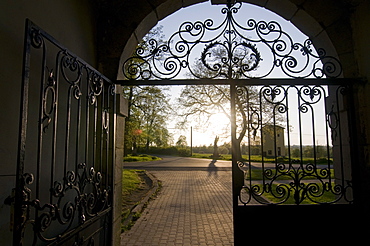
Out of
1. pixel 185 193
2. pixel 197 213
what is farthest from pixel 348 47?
pixel 185 193

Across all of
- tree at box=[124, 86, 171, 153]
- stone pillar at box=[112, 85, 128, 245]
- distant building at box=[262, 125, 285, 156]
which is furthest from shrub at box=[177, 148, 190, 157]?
stone pillar at box=[112, 85, 128, 245]

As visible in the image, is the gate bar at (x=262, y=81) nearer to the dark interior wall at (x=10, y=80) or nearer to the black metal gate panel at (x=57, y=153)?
the black metal gate panel at (x=57, y=153)

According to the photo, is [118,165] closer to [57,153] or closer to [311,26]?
[57,153]

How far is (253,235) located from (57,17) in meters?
3.23

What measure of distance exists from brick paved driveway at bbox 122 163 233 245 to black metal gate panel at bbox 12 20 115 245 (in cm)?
243

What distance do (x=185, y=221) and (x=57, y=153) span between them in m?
4.87

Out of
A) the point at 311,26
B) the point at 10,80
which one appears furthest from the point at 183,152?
the point at 10,80

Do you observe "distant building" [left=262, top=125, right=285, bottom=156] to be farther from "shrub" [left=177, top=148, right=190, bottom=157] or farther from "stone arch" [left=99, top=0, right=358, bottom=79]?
"shrub" [left=177, top=148, right=190, bottom=157]

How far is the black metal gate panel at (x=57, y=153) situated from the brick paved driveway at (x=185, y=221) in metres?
2.43

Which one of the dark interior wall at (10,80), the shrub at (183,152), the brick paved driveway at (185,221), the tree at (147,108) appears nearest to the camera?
the dark interior wall at (10,80)

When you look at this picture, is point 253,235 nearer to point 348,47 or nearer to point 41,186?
point 41,186

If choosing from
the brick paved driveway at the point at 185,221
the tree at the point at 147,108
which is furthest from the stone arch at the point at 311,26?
the tree at the point at 147,108

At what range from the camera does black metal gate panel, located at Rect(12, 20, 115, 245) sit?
1.79m

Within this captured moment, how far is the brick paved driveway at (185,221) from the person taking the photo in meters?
5.43
